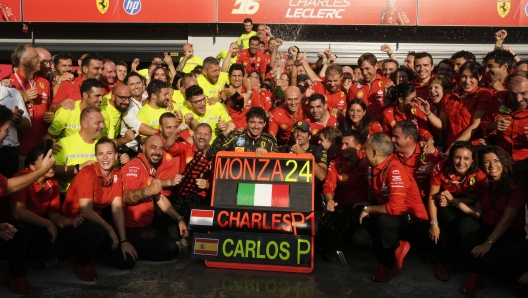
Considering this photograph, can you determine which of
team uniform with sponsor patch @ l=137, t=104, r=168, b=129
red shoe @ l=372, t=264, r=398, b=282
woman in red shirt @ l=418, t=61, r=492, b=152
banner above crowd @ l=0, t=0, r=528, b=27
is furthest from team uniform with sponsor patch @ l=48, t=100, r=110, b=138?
banner above crowd @ l=0, t=0, r=528, b=27

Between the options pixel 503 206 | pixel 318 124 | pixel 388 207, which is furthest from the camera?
pixel 318 124

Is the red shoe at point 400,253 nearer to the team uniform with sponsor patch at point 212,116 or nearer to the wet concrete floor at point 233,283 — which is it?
the wet concrete floor at point 233,283

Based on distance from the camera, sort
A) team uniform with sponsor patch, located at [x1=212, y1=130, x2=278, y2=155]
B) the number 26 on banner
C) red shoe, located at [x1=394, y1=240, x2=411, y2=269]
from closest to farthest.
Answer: red shoe, located at [x1=394, y1=240, x2=411, y2=269] < team uniform with sponsor patch, located at [x1=212, y1=130, x2=278, y2=155] < the number 26 on banner

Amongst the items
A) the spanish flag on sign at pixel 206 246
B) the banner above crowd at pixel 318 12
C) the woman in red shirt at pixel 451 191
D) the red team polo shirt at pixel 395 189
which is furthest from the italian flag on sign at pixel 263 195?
the banner above crowd at pixel 318 12

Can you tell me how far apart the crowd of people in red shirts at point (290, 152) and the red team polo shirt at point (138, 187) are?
2cm

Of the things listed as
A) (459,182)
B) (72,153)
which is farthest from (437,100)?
(72,153)

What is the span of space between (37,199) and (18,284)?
0.84 m

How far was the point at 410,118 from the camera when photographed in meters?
6.59

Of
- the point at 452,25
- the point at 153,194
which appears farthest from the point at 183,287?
the point at 452,25

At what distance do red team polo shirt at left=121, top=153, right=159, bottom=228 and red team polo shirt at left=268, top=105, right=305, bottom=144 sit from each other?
1.98 meters

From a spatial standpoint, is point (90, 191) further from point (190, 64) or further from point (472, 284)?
point (190, 64)

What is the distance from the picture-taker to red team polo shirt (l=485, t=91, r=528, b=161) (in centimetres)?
561

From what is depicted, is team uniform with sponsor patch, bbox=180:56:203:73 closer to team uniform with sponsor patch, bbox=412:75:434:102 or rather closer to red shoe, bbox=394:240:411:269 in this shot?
team uniform with sponsor patch, bbox=412:75:434:102

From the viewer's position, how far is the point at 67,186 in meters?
5.83
